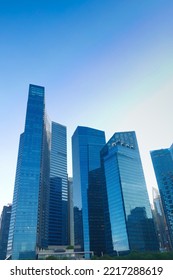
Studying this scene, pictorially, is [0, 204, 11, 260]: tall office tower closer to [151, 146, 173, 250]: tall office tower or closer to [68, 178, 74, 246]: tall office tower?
[68, 178, 74, 246]: tall office tower

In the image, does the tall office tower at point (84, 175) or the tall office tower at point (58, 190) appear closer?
the tall office tower at point (84, 175)

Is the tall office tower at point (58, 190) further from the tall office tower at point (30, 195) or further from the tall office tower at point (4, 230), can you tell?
the tall office tower at point (4, 230)

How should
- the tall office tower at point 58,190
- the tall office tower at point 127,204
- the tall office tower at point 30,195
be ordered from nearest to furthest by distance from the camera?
the tall office tower at point 127,204
the tall office tower at point 30,195
the tall office tower at point 58,190

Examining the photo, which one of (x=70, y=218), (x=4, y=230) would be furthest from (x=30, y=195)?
(x=4, y=230)

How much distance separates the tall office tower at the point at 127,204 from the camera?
9150cm

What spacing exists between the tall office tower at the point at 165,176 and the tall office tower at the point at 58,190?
2591 inches

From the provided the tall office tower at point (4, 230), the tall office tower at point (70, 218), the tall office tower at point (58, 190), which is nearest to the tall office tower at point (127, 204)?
the tall office tower at point (58, 190)

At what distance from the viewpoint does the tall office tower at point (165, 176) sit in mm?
108688

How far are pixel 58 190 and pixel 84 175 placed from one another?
109 ft

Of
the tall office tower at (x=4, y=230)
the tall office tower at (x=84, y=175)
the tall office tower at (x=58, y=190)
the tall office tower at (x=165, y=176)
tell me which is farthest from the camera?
the tall office tower at (x=4, y=230)

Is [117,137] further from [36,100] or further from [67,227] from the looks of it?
[67,227]

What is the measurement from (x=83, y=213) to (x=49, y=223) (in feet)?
101

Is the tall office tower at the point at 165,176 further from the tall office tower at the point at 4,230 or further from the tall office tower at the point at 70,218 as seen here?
the tall office tower at the point at 4,230

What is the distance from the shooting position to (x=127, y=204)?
311ft
